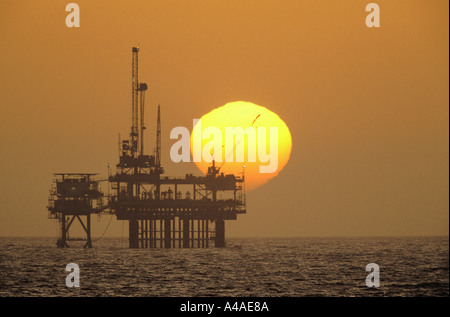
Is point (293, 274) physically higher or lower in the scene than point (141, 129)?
lower

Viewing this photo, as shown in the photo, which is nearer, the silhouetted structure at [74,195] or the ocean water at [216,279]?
the ocean water at [216,279]

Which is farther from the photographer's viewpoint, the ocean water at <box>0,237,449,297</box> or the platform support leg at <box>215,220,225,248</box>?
the platform support leg at <box>215,220,225,248</box>

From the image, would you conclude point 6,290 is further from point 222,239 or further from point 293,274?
point 222,239

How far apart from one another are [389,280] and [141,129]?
9564cm

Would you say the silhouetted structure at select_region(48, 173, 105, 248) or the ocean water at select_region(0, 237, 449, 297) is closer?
the ocean water at select_region(0, 237, 449, 297)

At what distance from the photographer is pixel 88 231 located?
149000mm

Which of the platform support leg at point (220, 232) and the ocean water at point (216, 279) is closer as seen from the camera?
the ocean water at point (216, 279)

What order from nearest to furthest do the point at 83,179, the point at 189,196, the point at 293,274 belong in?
the point at 293,274, the point at 83,179, the point at 189,196

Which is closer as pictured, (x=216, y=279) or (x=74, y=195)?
(x=216, y=279)

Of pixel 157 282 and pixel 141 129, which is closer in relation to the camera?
pixel 157 282

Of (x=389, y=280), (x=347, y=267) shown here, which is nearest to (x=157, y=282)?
(x=389, y=280)

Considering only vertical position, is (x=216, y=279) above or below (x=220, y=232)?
above

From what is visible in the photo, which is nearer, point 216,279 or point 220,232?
point 216,279
